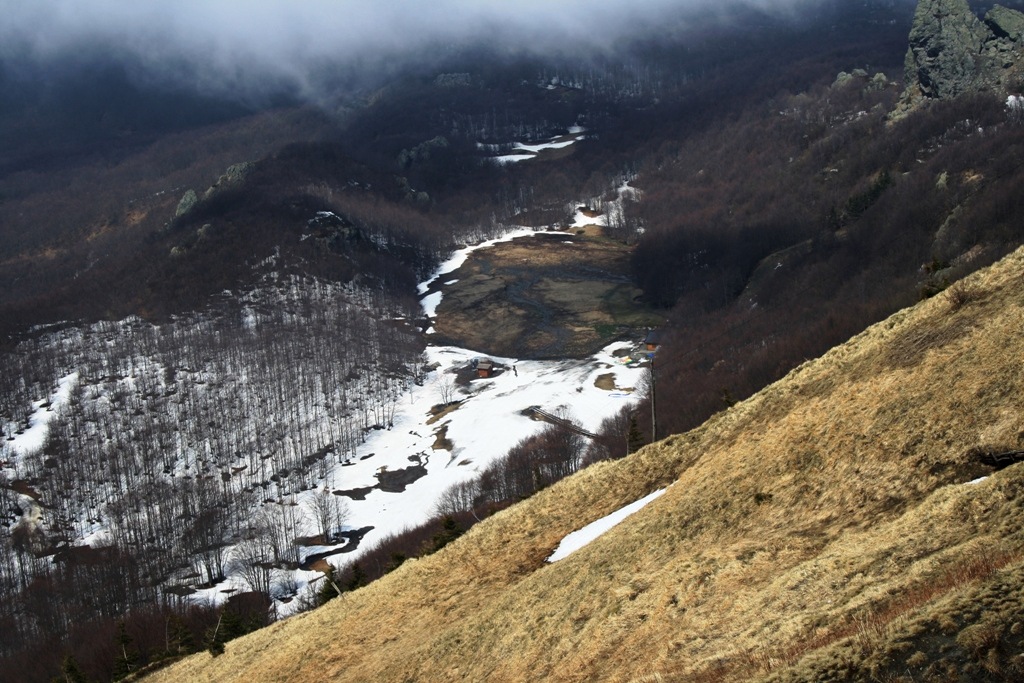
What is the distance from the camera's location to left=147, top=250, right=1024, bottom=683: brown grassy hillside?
1672 cm

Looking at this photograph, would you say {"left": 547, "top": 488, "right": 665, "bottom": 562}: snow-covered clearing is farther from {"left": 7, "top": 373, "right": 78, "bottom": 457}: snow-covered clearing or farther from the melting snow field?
{"left": 7, "top": 373, "right": 78, "bottom": 457}: snow-covered clearing

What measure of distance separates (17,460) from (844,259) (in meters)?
151

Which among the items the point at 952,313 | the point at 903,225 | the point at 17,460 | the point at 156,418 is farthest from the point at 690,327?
the point at 952,313

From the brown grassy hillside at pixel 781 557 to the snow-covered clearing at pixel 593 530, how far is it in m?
0.90

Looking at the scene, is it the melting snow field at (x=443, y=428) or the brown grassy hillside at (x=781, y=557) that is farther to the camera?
the melting snow field at (x=443, y=428)

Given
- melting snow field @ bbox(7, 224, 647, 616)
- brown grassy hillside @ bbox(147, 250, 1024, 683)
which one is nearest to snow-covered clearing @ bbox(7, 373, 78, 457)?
melting snow field @ bbox(7, 224, 647, 616)

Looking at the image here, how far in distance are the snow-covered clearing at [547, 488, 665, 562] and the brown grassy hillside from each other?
90 centimetres

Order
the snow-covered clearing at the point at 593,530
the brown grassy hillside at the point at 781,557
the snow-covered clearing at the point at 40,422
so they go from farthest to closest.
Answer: the snow-covered clearing at the point at 40,422 → the snow-covered clearing at the point at 593,530 → the brown grassy hillside at the point at 781,557

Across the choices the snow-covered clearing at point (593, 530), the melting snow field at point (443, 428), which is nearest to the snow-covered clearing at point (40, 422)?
the melting snow field at point (443, 428)

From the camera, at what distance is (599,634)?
938 inches

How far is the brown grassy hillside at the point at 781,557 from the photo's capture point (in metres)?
16.7

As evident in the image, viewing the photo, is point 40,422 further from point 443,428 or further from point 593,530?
point 593,530

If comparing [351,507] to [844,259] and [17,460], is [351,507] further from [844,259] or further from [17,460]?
[844,259]

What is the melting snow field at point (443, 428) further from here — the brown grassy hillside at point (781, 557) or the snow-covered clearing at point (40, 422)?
the brown grassy hillside at point (781, 557)
